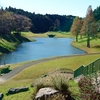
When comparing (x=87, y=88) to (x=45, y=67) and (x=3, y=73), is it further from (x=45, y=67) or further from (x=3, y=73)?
(x=3, y=73)

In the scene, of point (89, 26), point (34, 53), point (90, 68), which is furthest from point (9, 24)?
point (90, 68)

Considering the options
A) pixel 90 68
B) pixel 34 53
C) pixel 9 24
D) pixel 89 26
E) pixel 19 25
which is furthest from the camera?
pixel 19 25

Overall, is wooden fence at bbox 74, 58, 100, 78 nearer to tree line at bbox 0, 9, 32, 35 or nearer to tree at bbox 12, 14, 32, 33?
tree line at bbox 0, 9, 32, 35

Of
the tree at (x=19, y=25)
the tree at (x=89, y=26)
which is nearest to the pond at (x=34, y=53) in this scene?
the tree at (x=89, y=26)

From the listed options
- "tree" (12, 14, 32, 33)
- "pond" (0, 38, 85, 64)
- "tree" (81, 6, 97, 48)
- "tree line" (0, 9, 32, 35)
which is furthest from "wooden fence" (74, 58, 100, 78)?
"tree" (12, 14, 32, 33)

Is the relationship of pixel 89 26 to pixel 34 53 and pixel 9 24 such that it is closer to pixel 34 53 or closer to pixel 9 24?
pixel 34 53

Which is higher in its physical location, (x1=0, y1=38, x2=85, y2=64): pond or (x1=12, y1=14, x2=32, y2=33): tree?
(x1=12, y1=14, x2=32, y2=33): tree

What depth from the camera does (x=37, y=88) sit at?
13.5 m

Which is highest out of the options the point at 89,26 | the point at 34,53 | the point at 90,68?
the point at 89,26

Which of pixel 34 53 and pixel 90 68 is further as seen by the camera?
pixel 34 53

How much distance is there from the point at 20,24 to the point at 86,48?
62575 mm

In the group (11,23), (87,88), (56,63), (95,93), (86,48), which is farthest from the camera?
(11,23)

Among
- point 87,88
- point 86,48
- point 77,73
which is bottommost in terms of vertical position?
point 86,48

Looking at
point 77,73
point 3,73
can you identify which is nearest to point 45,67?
point 3,73
